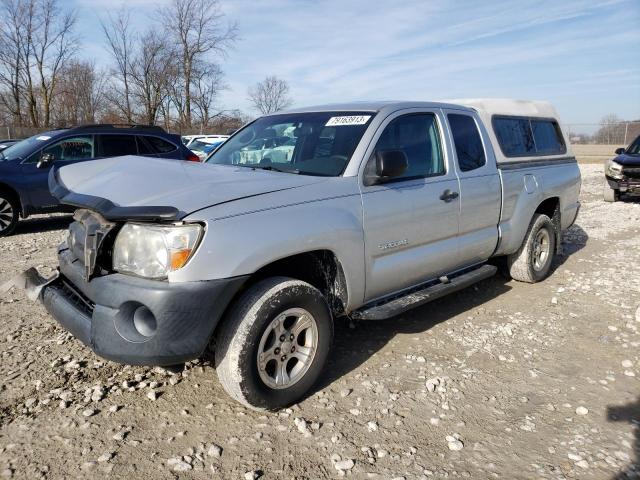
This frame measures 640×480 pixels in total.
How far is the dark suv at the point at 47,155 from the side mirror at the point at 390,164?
5840 mm

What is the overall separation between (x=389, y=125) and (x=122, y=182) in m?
1.91

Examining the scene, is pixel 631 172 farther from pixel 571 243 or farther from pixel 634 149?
pixel 571 243

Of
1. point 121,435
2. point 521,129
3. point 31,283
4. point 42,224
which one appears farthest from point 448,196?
point 42,224

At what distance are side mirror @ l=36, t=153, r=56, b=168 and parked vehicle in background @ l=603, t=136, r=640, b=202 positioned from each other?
38.1 ft

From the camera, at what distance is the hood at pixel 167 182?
2725 mm

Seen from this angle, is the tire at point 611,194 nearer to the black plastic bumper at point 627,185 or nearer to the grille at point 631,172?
the black plastic bumper at point 627,185

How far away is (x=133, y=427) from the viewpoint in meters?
2.82

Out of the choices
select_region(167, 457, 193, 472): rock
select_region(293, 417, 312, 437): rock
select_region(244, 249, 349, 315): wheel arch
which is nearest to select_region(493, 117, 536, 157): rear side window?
select_region(244, 249, 349, 315): wheel arch

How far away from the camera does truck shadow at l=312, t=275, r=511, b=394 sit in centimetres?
365

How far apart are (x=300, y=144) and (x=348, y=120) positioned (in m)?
0.41

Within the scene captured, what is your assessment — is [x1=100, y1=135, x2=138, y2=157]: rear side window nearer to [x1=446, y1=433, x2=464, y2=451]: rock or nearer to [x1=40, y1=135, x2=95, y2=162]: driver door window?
[x1=40, y1=135, x2=95, y2=162]: driver door window

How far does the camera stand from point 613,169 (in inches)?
464

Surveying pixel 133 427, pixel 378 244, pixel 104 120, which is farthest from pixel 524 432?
pixel 104 120

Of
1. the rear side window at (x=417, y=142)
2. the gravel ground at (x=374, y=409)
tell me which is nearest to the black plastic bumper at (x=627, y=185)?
the gravel ground at (x=374, y=409)
